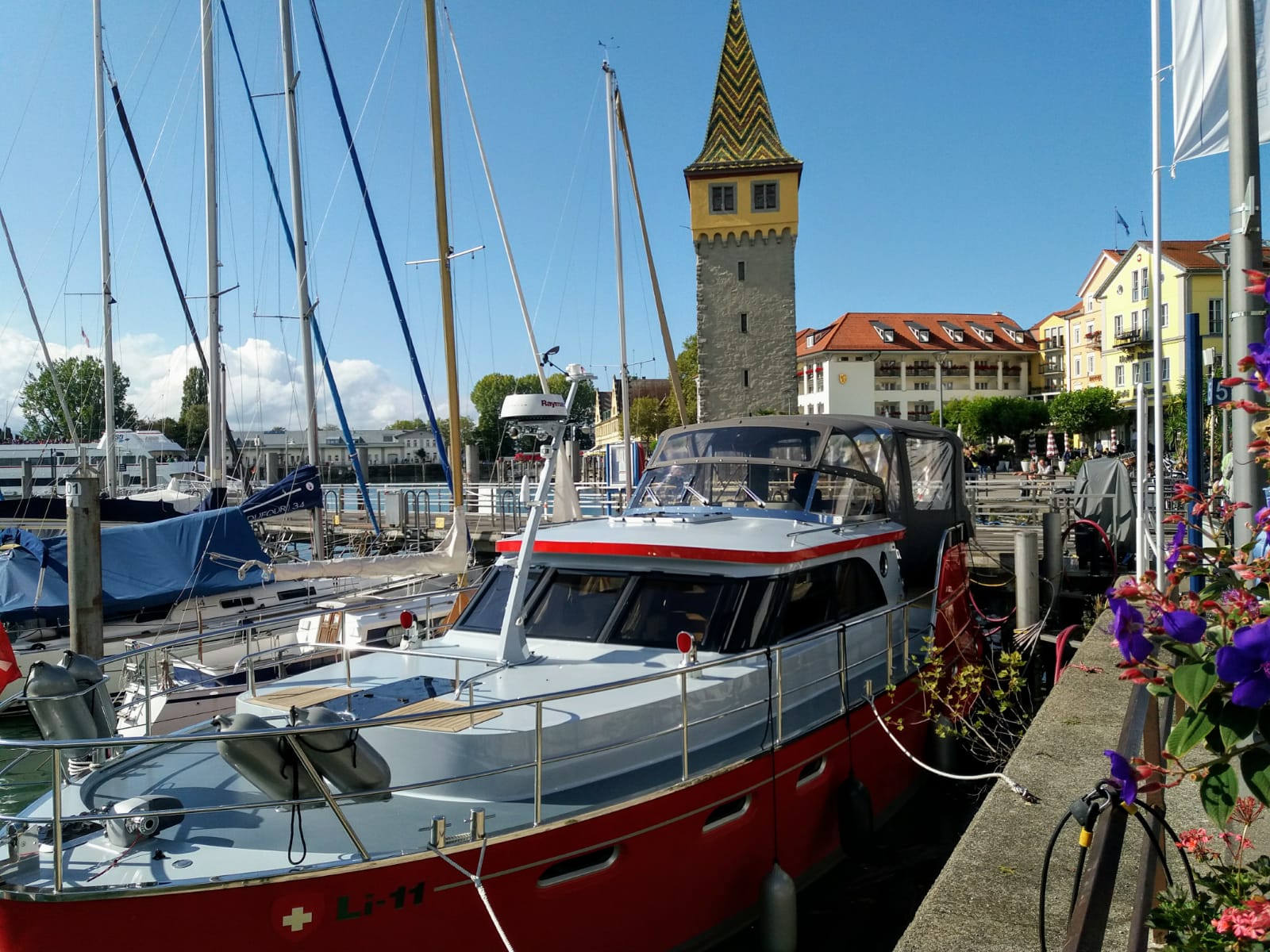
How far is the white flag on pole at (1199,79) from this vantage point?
5.21m

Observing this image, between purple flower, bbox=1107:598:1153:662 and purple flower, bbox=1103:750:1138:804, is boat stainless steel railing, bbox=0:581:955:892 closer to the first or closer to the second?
purple flower, bbox=1103:750:1138:804

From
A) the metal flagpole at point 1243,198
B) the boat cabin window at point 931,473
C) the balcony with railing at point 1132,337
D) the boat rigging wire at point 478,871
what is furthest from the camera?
the balcony with railing at point 1132,337

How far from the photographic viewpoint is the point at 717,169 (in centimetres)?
4525

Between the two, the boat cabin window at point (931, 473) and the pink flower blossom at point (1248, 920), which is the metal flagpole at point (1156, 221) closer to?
the boat cabin window at point (931, 473)

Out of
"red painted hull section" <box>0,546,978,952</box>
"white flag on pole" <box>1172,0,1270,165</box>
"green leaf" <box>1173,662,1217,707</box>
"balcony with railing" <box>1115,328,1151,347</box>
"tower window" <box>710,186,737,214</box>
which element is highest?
"tower window" <box>710,186,737,214</box>

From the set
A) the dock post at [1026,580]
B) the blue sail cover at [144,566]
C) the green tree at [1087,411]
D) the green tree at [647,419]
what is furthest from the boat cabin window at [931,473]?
the green tree at [647,419]

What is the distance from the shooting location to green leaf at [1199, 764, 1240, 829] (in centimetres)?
183

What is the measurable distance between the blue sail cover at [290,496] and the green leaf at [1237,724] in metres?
13.8

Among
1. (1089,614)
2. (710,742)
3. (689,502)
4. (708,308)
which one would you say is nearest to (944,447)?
(1089,614)

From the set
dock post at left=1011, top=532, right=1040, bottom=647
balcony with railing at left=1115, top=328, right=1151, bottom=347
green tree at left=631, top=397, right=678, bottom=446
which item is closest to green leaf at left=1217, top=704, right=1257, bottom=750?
dock post at left=1011, top=532, right=1040, bottom=647

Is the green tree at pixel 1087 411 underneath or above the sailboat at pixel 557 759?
above

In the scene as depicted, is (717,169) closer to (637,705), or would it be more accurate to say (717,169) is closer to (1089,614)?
(1089,614)

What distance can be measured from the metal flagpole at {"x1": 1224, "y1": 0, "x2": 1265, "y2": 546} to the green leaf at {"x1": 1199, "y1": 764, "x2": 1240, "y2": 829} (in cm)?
225

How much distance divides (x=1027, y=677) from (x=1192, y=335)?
14.4 ft
